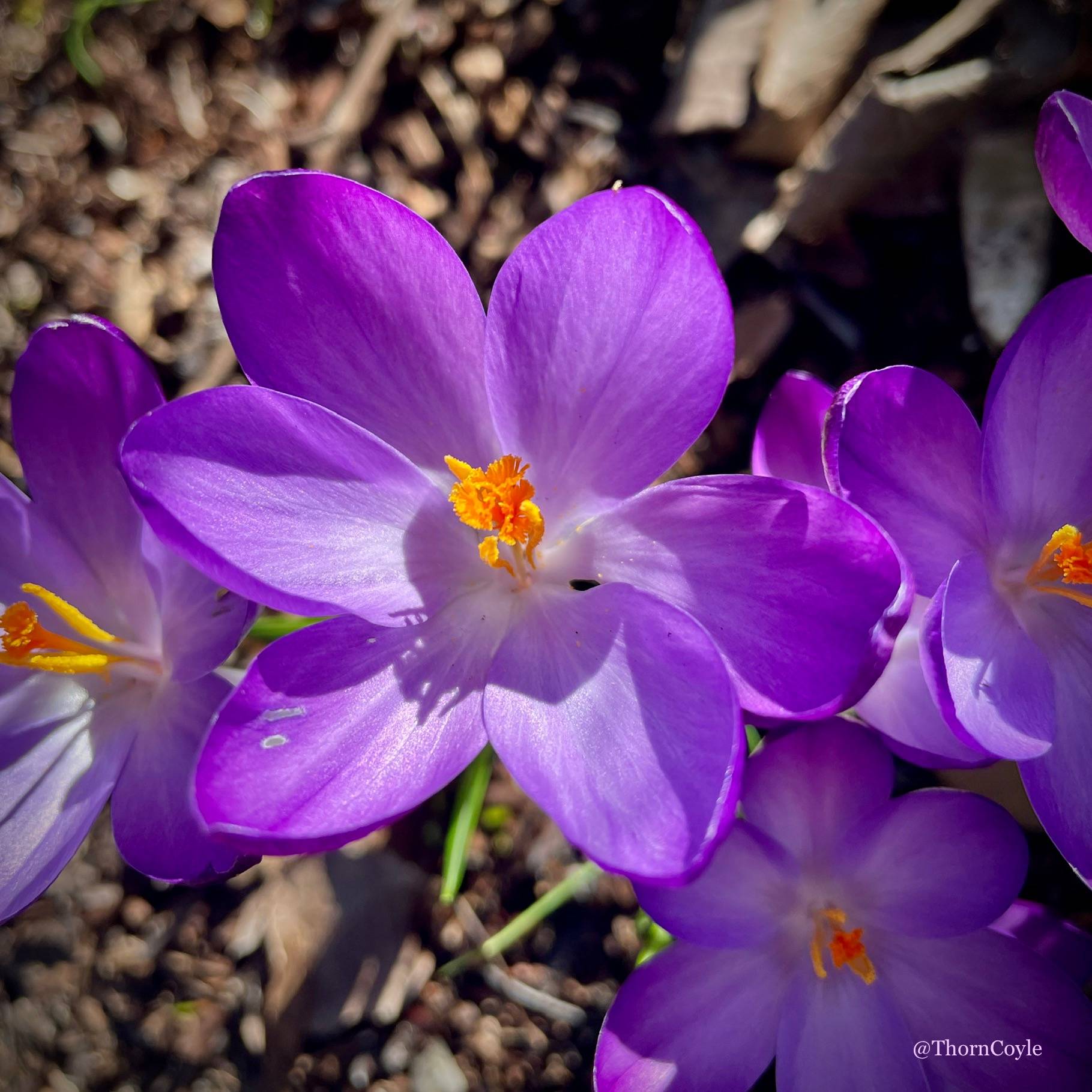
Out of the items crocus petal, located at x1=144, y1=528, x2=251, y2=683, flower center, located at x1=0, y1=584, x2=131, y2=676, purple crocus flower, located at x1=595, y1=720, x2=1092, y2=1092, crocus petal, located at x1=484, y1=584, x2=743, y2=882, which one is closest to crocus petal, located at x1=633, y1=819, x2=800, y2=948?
purple crocus flower, located at x1=595, y1=720, x2=1092, y2=1092

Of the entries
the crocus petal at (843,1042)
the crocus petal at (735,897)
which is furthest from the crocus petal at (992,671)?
the crocus petal at (843,1042)

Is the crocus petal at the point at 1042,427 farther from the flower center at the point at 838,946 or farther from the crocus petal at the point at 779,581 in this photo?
the flower center at the point at 838,946

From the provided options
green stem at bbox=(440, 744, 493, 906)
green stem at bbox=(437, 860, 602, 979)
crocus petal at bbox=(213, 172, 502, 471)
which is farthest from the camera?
green stem at bbox=(437, 860, 602, 979)

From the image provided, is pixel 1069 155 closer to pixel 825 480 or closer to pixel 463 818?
pixel 825 480

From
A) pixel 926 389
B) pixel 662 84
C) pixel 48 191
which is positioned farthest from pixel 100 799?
pixel 662 84

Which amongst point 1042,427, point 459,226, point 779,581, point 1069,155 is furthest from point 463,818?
point 459,226

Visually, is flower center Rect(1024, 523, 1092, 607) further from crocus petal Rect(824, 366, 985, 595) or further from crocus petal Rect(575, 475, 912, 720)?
crocus petal Rect(575, 475, 912, 720)
